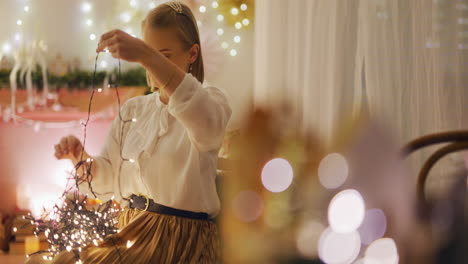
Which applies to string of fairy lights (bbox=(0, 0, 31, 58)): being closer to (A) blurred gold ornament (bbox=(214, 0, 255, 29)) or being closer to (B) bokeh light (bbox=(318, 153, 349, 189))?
(A) blurred gold ornament (bbox=(214, 0, 255, 29))

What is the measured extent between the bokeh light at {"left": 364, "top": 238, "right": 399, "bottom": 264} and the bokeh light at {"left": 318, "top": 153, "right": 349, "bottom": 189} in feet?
0.16

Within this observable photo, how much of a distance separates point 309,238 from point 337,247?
0.02 m

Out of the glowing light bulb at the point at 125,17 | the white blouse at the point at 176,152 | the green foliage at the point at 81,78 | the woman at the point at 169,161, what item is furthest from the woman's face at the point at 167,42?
the glowing light bulb at the point at 125,17

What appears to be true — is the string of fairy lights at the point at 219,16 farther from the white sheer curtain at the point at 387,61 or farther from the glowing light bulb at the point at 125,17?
the white sheer curtain at the point at 387,61

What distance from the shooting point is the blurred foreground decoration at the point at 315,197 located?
10.6 inches

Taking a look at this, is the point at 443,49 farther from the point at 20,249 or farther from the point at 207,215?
the point at 20,249

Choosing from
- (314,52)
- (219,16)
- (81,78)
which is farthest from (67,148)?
(219,16)

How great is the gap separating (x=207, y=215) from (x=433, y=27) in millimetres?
777

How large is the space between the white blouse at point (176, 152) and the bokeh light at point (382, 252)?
0.53 meters

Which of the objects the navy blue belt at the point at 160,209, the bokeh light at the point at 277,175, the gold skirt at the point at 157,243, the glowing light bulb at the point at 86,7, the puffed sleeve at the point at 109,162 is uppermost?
the glowing light bulb at the point at 86,7

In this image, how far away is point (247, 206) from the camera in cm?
28

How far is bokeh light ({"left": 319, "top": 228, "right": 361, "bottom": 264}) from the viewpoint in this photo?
274 mm

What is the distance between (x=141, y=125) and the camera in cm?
107

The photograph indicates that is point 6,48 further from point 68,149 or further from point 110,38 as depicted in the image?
point 110,38
